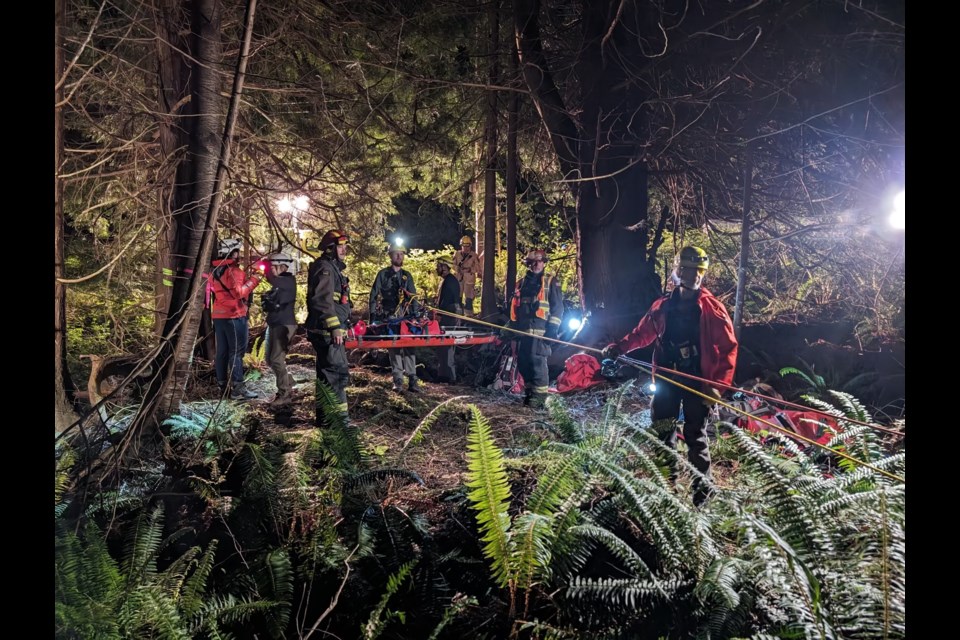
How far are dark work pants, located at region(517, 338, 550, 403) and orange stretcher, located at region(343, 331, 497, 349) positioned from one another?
1.43 metres

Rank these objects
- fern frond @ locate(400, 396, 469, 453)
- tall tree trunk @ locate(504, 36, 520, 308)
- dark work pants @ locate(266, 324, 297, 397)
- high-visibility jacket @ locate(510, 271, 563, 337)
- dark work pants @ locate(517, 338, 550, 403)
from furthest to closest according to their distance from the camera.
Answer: tall tree trunk @ locate(504, 36, 520, 308)
dark work pants @ locate(266, 324, 297, 397)
high-visibility jacket @ locate(510, 271, 563, 337)
dark work pants @ locate(517, 338, 550, 403)
fern frond @ locate(400, 396, 469, 453)

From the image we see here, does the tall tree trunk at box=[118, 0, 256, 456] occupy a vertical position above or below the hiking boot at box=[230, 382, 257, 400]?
above

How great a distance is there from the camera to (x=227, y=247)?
6.90 meters

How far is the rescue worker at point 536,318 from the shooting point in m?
6.35

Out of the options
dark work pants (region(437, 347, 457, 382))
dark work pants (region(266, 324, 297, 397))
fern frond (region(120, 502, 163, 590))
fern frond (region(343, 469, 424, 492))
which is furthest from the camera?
dark work pants (region(437, 347, 457, 382))

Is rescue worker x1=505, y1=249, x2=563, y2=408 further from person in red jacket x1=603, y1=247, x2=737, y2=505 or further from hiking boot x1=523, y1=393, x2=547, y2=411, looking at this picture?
person in red jacket x1=603, y1=247, x2=737, y2=505

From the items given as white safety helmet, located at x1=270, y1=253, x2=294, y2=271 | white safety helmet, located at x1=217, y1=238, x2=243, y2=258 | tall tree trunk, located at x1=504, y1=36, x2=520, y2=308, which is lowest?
white safety helmet, located at x1=270, y1=253, x2=294, y2=271

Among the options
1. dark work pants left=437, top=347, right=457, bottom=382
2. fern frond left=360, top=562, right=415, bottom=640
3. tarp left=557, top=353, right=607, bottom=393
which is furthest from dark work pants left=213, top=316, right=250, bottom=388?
fern frond left=360, top=562, right=415, bottom=640

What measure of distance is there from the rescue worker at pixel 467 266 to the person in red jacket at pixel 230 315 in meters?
5.59

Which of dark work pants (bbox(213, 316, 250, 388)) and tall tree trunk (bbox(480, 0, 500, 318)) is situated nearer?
dark work pants (bbox(213, 316, 250, 388))

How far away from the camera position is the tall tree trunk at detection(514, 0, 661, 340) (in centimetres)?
625

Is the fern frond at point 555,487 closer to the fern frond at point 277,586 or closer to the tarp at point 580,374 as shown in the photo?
the fern frond at point 277,586

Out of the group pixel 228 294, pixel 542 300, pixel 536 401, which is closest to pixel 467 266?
pixel 542 300
